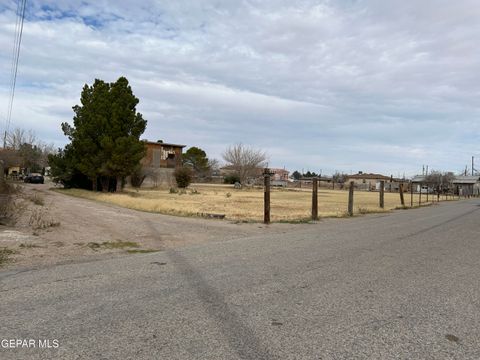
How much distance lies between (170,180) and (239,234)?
2207 inches

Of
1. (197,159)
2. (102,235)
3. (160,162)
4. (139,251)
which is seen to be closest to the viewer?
(139,251)

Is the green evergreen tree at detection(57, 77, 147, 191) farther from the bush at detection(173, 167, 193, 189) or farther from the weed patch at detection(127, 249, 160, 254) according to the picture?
the weed patch at detection(127, 249, 160, 254)

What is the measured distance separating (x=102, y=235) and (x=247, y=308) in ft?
27.5

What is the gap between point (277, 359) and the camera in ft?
12.4

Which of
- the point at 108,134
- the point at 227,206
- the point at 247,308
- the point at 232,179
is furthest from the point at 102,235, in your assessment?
the point at 232,179

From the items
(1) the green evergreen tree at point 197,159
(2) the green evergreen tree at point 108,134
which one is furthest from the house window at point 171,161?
(2) the green evergreen tree at point 108,134

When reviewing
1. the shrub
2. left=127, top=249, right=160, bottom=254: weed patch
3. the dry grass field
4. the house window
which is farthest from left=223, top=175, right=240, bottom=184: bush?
left=127, top=249, right=160, bottom=254: weed patch

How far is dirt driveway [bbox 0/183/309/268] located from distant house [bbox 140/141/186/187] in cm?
4746

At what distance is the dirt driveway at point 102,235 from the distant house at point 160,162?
→ 156 feet

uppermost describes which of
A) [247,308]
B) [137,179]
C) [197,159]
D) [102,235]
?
[197,159]

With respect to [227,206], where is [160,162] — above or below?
above

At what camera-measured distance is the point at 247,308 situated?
5.19m

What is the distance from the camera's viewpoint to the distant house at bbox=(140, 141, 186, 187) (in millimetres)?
66281

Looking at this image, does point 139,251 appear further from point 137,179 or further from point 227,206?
point 137,179
